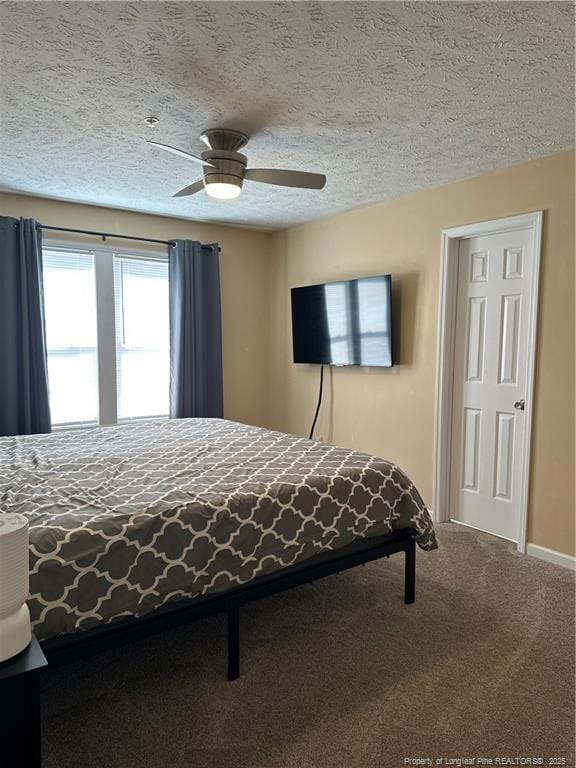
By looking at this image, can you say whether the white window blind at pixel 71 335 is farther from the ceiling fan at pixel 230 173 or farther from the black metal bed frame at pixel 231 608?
the black metal bed frame at pixel 231 608

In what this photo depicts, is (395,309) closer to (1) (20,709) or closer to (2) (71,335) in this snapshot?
(2) (71,335)

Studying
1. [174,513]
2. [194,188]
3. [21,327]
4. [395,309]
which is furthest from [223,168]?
[21,327]

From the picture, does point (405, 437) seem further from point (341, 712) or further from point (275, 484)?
point (341, 712)

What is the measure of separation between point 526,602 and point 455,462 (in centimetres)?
131

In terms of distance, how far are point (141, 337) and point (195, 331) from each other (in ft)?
1.64

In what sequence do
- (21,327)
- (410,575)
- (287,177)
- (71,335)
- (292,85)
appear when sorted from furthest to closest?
(71,335)
(21,327)
(410,575)
(287,177)
(292,85)

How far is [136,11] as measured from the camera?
1727mm

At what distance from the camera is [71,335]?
432 centimetres

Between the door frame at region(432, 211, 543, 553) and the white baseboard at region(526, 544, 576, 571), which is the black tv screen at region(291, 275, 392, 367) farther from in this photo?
the white baseboard at region(526, 544, 576, 571)

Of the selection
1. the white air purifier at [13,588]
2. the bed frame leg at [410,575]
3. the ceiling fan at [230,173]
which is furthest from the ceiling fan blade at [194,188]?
the bed frame leg at [410,575]

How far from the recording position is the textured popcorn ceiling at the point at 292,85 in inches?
69.3

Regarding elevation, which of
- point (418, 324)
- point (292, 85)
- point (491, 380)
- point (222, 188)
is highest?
point (292, 85)

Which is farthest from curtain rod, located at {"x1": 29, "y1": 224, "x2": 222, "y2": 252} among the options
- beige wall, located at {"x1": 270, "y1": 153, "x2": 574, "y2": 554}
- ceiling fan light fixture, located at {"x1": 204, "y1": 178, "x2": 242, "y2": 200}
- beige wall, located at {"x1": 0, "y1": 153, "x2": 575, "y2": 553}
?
ceiling fan light fixture, located at {"x1": 204, "y1": 178, "x2": 242, "y2": 200}

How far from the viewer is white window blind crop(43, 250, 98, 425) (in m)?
4.22
